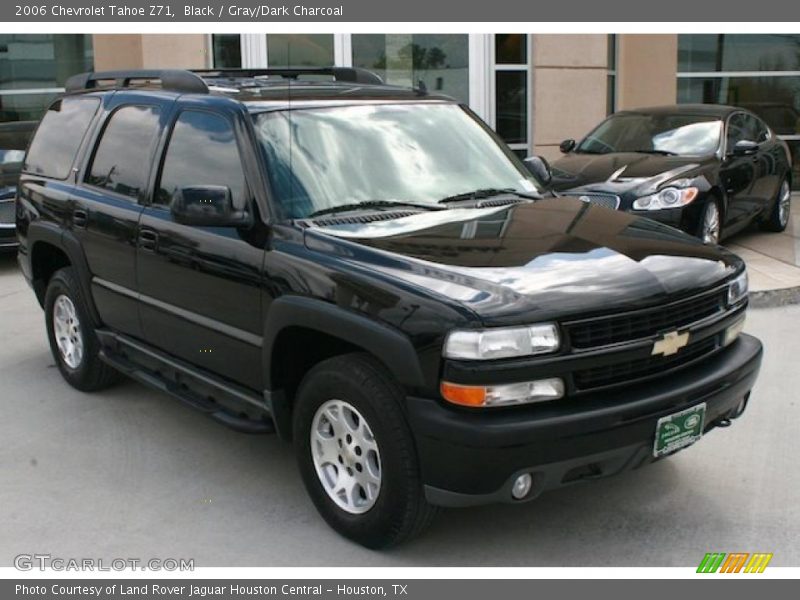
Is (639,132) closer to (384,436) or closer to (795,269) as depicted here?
(795,269)

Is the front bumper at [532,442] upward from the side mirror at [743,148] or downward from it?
downward

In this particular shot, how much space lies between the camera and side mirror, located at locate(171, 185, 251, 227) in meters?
4.18

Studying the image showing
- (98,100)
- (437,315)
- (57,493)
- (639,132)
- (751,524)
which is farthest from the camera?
(639,132)

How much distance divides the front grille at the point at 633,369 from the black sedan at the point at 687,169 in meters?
4.82

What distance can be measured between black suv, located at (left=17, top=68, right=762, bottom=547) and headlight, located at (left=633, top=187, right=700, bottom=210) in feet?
11.2

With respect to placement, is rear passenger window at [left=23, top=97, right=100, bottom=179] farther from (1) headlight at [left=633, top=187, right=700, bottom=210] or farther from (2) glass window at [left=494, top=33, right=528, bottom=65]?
(2) glass window at [left=494, top=33, right=528, bottom=65]

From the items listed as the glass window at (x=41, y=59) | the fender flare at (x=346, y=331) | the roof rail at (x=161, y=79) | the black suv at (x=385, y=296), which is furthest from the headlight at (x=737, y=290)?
the glass window at (x=41, y=59)

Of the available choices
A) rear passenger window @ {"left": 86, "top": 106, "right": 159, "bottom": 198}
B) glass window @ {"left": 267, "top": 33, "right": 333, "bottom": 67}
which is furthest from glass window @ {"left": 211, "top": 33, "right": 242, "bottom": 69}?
rear passenger window @ {"left": 86, "top": 106, "right": 159, "bottom": 198}

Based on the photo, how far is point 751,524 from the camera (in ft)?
13.5

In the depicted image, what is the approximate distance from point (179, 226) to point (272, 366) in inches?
40.8

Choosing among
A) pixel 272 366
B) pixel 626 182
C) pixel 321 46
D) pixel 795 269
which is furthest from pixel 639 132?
pixel 272 366

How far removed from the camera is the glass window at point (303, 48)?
13.3 meters

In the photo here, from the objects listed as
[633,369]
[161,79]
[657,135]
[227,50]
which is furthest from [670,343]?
[227,50]

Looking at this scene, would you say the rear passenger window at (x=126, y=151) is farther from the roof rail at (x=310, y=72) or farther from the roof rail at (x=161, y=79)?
the roof rail at (x=310, y=72)
